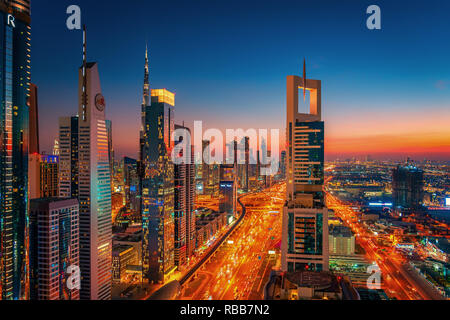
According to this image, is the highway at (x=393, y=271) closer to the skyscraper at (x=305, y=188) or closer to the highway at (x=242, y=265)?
the skyscraper at (x=305, y=188)

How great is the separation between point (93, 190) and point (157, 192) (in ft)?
10.8

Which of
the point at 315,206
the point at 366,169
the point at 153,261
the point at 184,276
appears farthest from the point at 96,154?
the point at 366,169

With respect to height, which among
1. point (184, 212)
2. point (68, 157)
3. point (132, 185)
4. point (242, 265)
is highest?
point (68, 157)

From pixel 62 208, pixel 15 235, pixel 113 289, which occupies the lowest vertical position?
pixel 113 289

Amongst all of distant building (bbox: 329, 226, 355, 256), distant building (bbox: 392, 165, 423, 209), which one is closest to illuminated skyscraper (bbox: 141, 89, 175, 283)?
distant building (bbox: 329, 226, 355, 256)

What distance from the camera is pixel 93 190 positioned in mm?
12641

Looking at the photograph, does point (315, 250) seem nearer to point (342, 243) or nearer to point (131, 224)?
point (342, 243)

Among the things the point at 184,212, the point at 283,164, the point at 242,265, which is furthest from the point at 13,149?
the point at 283,164

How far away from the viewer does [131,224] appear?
23344 mm

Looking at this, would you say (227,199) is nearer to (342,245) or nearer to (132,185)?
(132,185)

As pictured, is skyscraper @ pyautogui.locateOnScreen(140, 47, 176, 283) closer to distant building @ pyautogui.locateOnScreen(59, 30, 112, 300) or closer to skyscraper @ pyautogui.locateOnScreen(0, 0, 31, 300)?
distant building @ pyautogui.locateOnScreen(59, 30, 112, 300)

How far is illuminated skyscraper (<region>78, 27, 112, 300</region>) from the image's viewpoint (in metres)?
11.8
